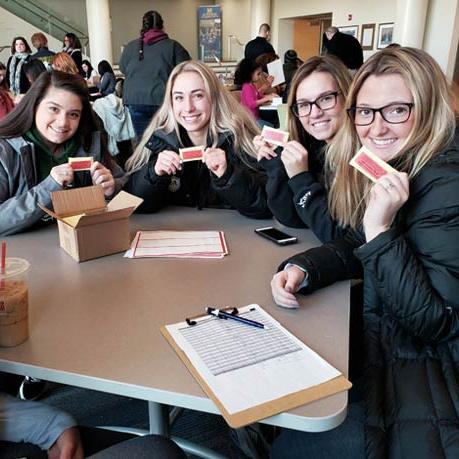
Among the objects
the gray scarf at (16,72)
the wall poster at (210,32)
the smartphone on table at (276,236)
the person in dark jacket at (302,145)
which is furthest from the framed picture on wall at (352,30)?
the smartphone on table at (276,236)

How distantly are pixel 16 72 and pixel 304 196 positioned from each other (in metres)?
5.02

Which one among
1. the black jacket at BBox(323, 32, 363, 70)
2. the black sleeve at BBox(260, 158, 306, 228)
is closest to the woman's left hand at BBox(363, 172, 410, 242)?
the black sleeve at BBox(260, 158, 306, 228)

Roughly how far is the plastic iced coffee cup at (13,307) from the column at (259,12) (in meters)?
13.2

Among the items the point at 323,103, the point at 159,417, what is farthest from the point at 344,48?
the point at 159,417

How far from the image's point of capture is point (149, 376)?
91cm

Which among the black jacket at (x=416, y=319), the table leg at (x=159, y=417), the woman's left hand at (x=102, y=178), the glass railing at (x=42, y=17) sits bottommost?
the table leg at (x=159, y=417)

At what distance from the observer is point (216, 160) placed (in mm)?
1854

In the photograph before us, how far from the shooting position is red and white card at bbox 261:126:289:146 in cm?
181

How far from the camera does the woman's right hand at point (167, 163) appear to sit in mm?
1888

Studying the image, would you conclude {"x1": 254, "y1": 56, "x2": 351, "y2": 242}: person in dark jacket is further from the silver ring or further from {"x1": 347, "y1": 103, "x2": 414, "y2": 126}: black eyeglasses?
the silver ring

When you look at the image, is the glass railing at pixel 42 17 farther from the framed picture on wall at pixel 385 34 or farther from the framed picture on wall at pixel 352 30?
the framed picture on wall at pixel 385 34

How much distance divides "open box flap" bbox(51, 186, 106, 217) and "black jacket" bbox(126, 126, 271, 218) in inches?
14.3

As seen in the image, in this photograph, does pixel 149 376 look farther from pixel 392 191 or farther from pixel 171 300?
pixel 392 191

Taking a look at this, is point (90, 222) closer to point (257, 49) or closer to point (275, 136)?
point (275, 136)
